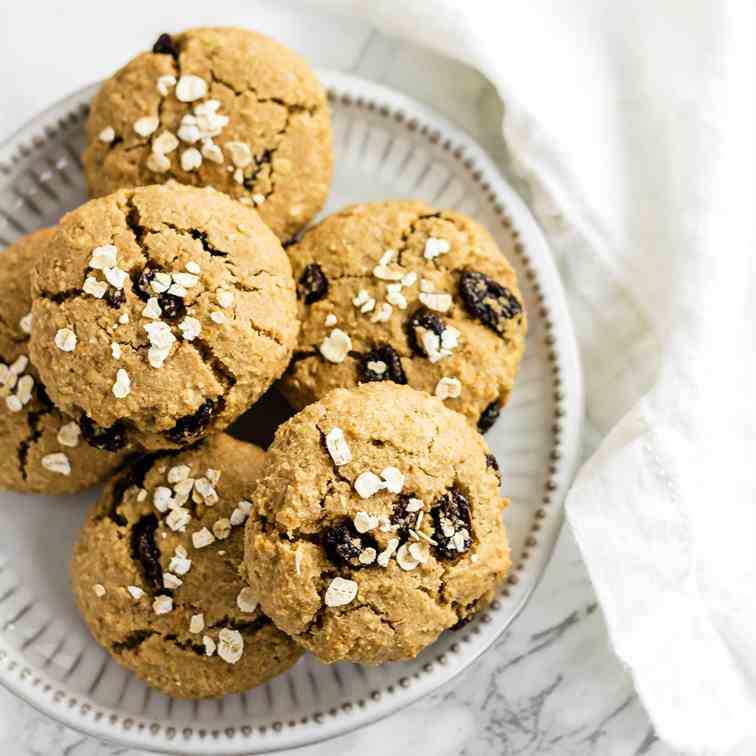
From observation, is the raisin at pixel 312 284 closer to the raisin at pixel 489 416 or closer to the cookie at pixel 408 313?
the cookie at pixel 408 313

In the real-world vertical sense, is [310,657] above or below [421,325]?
below

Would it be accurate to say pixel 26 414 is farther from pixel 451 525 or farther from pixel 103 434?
pixel 451 525

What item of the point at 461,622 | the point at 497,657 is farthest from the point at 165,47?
the point at 497,657

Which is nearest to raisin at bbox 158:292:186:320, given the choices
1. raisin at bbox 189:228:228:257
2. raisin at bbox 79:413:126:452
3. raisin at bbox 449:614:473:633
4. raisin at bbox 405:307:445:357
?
raisin at bbox 189:228:228:257

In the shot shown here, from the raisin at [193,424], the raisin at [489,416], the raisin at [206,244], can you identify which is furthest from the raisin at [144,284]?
the raisin at [489,416]

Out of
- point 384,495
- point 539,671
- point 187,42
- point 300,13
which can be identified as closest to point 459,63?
point 300,13

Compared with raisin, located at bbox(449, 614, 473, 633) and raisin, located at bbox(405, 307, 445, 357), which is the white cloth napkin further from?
raisin, located at bbox(405, 307, 445, 357)
